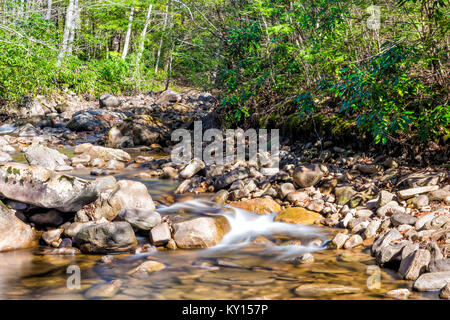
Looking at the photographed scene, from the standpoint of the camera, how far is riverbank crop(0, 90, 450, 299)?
4266 mm

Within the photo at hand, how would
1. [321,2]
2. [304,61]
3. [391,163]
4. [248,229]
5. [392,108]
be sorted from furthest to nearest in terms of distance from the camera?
[304,61], [321,2], [391,163], [248,229], [392,108]

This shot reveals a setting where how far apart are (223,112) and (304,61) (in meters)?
2.86

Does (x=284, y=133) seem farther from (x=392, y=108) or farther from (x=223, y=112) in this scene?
(x=392, y=108)

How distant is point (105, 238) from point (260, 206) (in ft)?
9.15

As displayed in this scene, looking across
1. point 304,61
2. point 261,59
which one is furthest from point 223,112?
point 304,61

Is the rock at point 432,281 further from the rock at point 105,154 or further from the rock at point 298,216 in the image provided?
the rock at point 105,154

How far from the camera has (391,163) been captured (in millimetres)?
6590

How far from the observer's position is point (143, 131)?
12.6 m

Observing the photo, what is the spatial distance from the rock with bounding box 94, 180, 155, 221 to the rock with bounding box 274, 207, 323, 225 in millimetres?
2153

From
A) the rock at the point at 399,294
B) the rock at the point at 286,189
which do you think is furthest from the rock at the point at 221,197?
the rock at the point at 399,294

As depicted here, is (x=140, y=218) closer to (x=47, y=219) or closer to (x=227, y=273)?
(x=47, y=219)

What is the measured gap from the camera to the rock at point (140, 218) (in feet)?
17.8

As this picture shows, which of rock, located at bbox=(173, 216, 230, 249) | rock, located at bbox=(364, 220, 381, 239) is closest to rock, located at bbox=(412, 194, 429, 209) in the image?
rock, located at bbox=(364, 220, 381, 239)

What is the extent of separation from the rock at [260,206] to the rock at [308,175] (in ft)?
2.22
